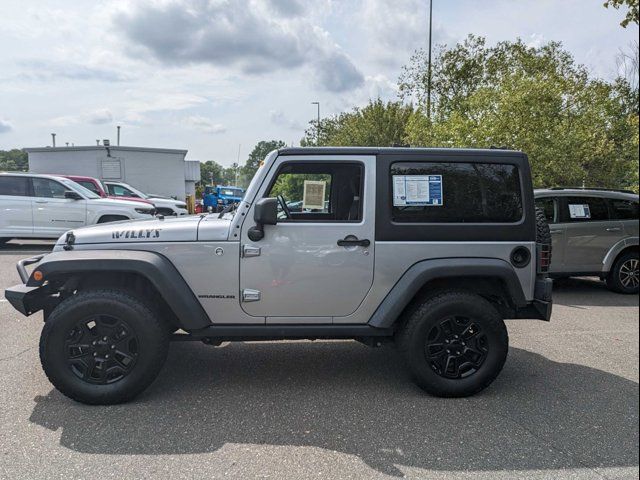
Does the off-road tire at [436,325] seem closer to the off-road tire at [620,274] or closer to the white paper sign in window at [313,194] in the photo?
the white paper sign in window at [313,194]

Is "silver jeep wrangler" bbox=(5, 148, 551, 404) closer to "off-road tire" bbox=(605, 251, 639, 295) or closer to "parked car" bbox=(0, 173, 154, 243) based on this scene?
"off-road tire" bbox=(605, 251, 639, 295)

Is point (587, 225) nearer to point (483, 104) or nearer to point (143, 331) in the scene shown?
point (483, 104)

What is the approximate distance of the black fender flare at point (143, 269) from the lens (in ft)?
11.4

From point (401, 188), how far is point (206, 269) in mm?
1619

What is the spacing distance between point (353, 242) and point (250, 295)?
0.88 meters

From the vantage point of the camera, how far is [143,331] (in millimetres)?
3484

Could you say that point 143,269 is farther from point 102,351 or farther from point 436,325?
point 436,325

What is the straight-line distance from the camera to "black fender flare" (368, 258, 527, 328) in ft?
11.9

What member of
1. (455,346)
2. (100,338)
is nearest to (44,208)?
(100,338)

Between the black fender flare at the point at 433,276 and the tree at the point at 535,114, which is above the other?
the tree at the point at 535,114

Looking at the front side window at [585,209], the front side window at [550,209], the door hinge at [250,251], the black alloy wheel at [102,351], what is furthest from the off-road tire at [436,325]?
the front side window at [585,209]

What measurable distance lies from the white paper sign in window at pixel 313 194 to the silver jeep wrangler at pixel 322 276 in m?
0.16

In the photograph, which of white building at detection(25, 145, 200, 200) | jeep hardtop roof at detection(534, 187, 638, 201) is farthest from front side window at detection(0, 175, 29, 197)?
white building at detection(25, 145, 200, 200)

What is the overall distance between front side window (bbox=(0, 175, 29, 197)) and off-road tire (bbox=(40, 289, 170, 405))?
954 centimetres
